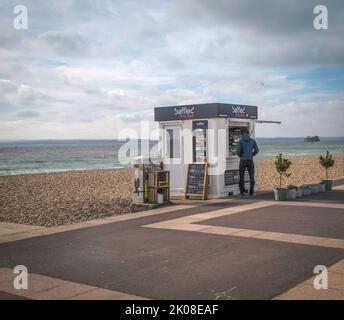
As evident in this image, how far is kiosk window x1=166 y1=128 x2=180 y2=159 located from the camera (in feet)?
49.1

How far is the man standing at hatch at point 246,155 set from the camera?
48.2 feet

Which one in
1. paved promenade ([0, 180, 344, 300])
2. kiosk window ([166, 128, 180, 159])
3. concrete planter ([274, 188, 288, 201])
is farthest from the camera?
kiosk window ([166, 128, 180, 159])

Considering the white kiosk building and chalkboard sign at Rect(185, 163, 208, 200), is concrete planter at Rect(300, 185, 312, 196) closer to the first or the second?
the white kiosk building

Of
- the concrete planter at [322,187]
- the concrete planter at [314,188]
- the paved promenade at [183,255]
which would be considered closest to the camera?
the paved promenade at [183,255]

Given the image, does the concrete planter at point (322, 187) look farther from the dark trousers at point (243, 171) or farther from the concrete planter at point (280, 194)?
the concrete planter at point (280, 194)

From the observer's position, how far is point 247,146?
14695 mm

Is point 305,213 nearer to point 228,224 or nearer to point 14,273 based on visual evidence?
point 228,224

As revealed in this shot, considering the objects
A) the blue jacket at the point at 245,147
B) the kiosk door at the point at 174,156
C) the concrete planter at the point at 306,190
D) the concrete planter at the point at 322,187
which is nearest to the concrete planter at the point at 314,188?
the concrete planter at the point at 322,187

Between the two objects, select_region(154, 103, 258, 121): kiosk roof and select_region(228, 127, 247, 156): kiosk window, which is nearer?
select_region(154, 103, 258, 121): kiosk roof

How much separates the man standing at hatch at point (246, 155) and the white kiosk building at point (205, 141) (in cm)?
32

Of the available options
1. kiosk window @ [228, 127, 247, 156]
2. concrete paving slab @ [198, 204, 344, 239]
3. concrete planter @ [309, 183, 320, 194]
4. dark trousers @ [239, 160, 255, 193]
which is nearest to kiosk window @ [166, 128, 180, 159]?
kiosk window @ [228, 127, 247, 156]

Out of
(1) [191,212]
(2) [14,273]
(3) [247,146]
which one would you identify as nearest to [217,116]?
(3) [247,146]
